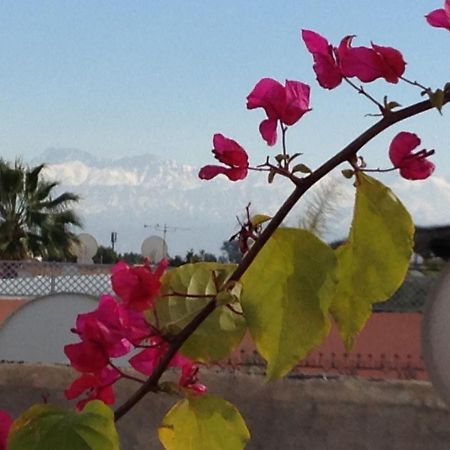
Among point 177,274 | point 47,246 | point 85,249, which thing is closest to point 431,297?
point 177,274

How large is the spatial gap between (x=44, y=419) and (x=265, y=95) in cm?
14

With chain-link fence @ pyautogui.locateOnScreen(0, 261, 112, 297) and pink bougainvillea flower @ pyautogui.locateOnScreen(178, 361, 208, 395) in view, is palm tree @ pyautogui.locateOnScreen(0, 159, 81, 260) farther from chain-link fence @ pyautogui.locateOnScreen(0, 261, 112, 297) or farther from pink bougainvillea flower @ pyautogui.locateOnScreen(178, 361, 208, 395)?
pink bougainvillea flower @ pyautogui.locateOnScreen(178, 361, 208, 395)

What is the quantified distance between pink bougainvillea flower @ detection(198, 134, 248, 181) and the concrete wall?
27.9 inches

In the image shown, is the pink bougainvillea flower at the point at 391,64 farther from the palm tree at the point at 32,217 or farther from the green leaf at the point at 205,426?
the palm tree at the point at 32,217

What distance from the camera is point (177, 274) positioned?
39cm

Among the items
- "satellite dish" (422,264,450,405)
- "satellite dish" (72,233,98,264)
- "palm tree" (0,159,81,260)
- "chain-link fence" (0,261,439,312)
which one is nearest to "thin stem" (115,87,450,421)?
"satellite dish" (422,264,450,405)

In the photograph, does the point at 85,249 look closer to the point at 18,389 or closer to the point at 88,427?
the point at 18,389

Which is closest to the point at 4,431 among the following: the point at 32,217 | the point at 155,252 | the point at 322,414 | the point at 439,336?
the point at 439,336

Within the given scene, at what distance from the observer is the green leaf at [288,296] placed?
1.08 ft

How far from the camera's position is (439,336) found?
882 mm

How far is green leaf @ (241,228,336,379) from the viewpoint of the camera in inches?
13.0

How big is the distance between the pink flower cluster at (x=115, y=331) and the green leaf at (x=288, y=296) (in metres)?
0.04

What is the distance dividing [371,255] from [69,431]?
0.12 metres

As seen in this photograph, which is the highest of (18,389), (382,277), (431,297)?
(382,277)
